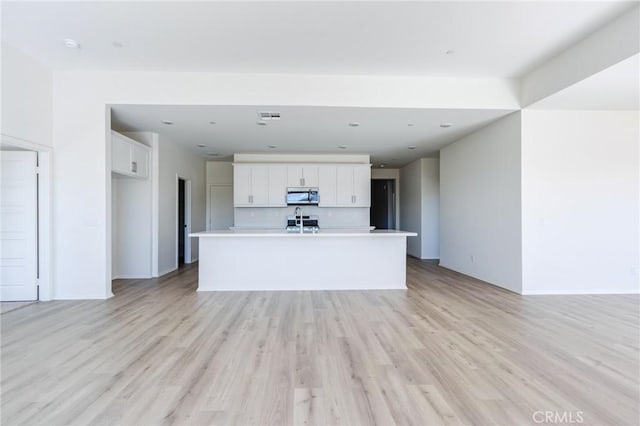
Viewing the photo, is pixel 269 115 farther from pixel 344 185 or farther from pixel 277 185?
pixel 344 185

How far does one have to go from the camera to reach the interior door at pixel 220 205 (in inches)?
352

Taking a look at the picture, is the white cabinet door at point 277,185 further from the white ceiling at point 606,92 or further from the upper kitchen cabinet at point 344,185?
the white ceiling at point 606,92

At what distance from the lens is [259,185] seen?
24.8 ft

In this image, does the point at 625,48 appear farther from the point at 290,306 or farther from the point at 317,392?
the point at 290,306

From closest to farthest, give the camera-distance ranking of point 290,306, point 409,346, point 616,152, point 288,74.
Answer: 1. point 409,346
2. point 290,306
3. point 288,74
4. point 616,152

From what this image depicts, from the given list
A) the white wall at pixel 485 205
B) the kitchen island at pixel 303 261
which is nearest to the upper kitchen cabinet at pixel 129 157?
the kitchen island at pixel 303 261

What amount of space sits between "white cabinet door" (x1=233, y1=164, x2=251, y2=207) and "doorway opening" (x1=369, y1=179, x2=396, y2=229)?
4.62 m

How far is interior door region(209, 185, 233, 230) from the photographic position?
352 inches

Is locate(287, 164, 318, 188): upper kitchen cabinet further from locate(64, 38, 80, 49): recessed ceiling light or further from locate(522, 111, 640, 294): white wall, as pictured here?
locate(64, 38, 80, 49): recessed ceiling light

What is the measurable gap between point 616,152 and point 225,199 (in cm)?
808

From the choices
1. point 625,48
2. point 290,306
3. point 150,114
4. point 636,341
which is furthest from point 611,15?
point 150,114

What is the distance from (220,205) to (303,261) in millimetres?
4740

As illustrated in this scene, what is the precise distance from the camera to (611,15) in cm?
301

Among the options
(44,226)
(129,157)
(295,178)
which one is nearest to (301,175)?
(295,178)
